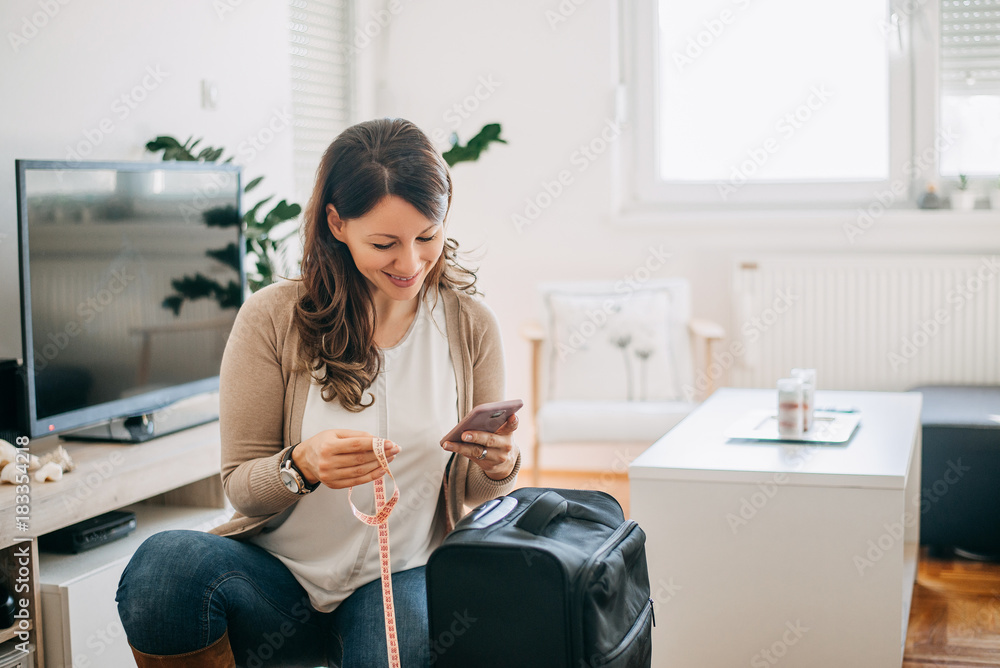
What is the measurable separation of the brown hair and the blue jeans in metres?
0.26

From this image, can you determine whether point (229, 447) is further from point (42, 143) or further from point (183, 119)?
point (183, 119)

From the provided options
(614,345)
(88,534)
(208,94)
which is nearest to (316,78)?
(208,94)

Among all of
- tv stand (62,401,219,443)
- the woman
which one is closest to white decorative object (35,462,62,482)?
tv stand (62,401,219,443)

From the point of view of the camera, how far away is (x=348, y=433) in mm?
1203

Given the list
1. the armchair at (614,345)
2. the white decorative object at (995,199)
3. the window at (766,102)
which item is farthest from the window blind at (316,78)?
the white decorative object at (995,199)

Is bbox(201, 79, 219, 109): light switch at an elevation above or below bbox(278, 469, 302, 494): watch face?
above

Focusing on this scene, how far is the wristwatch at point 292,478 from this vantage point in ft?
4.08

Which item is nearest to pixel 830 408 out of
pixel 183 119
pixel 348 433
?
pixel 348 433

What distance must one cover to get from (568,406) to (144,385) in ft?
4.40

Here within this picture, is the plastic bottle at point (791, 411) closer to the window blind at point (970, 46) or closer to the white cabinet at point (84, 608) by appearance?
the white cabinet at point (84, 608)

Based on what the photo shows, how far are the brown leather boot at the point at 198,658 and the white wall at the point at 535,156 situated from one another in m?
2.63

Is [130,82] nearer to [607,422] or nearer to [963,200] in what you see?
[607,422]

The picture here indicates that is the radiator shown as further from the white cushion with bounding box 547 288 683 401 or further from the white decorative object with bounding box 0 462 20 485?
the white decorative object with bounding box 0 462 20 485

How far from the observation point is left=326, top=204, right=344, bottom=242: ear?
4.41 feet
